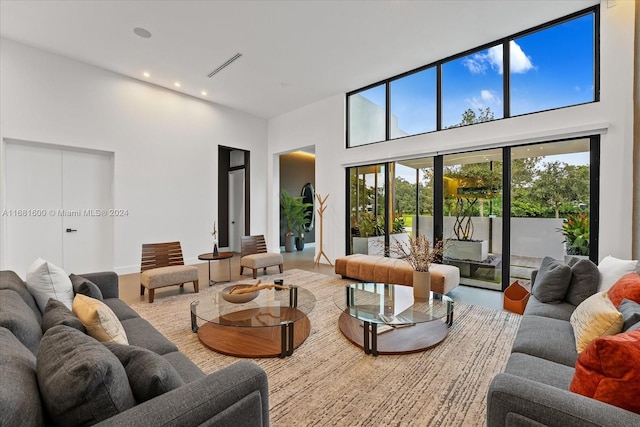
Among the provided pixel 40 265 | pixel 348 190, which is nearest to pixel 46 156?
pixel 40 265

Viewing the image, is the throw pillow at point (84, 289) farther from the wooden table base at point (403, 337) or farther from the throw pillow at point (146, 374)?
the wooden table base at point (403, 337)

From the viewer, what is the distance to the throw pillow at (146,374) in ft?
3.40

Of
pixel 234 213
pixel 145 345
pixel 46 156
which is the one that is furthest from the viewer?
pixel 234 213

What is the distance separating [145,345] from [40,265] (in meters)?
1.10

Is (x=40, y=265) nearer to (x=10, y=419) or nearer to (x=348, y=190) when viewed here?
(x=10, y=419)

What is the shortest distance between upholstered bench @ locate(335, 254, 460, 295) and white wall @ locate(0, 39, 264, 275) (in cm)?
374

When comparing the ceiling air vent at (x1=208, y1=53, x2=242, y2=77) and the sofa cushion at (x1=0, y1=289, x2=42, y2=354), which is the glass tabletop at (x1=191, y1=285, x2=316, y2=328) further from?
the ceiling air vent at (x1=208, y1=53, x2=242, y2=77)

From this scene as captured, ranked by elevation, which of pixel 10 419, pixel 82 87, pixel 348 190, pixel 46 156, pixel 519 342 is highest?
pixel 82 87

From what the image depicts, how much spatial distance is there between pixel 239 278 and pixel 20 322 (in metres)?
4.04

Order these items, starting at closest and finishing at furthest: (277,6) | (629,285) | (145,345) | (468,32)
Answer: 1. (145,345)
2. (629,285)
3. (277,6)
4. (468,32)

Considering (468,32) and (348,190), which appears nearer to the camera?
(468,32)

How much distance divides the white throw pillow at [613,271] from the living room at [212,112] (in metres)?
1.26

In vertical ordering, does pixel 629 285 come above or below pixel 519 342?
above

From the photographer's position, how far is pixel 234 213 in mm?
8781
